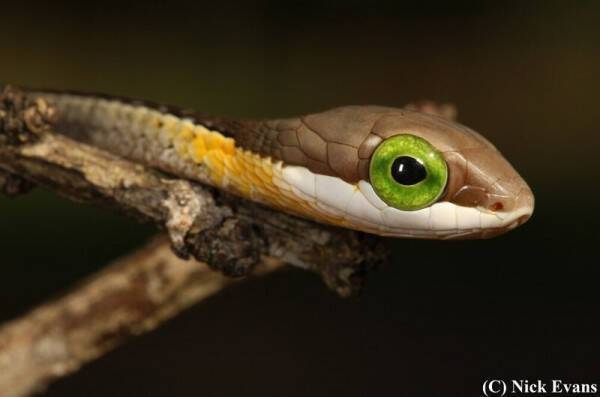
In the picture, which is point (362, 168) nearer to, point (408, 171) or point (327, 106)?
point (408, 171)

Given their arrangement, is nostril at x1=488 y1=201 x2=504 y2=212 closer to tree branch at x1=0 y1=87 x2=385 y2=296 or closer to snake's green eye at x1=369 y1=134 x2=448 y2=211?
snake's green eye at x1=369 y1=134 x2=448 y2=211

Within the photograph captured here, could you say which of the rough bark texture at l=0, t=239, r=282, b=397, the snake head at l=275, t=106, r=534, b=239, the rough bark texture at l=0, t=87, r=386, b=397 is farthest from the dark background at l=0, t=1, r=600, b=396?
the snake head at l=275, t=106, r=534, b=239

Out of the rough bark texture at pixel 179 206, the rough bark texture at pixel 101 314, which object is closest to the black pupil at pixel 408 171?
the rough bark texture at pixel 179 206

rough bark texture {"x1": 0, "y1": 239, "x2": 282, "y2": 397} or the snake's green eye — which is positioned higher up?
the snake's green eye

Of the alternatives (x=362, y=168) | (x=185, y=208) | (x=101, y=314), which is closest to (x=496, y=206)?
(x=362, y=168)

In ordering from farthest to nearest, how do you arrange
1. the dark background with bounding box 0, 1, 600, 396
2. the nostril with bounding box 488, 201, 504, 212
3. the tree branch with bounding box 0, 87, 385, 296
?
the dark background with bounding box 0, 1, 600, 396, the tree branch with bounding box 0, 87, 385, 296, the nostril with bounding box 488, 201, 504, 212

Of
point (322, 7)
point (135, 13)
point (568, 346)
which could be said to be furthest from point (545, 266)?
point (135, 13)
